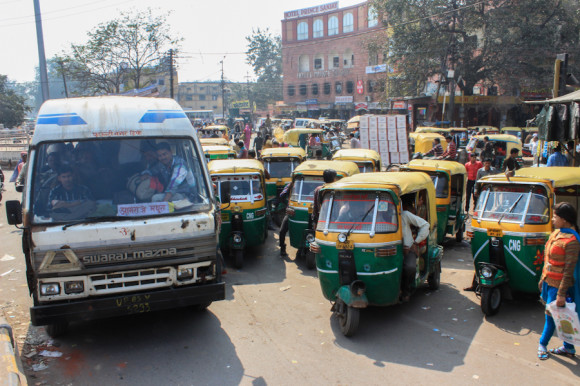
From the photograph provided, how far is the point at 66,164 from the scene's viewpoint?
231 inches

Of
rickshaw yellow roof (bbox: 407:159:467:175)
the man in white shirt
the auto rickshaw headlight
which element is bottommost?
the auto rickshaw headlight

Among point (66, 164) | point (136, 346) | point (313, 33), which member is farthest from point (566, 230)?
point (313, 33)

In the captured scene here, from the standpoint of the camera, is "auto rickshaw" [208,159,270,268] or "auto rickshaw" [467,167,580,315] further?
"auto rickshaw" [208,159,270,268]

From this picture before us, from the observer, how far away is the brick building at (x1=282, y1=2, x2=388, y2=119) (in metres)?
60.0

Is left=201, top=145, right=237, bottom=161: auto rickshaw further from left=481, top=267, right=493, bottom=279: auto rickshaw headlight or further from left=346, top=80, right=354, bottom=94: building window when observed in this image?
left=346, top=80, right=354, bottom=94: building window

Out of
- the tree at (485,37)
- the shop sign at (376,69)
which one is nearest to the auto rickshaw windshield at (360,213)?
the tree at (485,37)

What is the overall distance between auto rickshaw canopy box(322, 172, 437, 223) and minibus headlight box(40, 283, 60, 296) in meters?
3.51

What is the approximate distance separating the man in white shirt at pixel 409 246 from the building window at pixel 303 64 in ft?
206

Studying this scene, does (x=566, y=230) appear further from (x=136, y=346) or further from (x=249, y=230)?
(x=249, y=230)

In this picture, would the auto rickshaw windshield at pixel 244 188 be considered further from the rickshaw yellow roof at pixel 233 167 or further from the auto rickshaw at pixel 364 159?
the auto rickshaw at pixel 364 159

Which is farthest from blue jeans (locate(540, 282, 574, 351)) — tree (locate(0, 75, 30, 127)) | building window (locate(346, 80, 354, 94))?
building window (locate(346, 80, 354, 94))

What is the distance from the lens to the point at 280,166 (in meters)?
13.9

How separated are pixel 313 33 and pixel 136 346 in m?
64.0

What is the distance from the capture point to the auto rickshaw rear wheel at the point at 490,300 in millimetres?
6840
